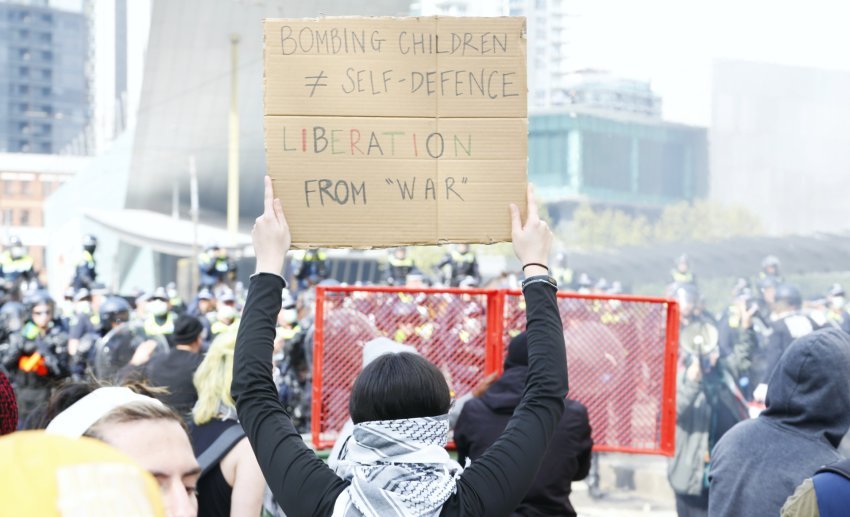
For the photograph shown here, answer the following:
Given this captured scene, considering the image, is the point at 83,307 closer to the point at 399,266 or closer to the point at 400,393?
the point at 399,266

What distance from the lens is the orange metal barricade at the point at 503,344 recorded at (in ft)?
18.6

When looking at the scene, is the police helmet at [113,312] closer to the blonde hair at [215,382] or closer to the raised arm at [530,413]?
the blonde hair at [215,382]

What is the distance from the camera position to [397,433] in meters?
2.16

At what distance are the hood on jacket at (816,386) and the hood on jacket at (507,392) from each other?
1.03m

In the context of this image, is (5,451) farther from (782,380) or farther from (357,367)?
(357,367)

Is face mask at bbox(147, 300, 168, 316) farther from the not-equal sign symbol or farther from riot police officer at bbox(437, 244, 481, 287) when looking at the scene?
the not-equal sign symbol

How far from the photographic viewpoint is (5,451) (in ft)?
3.09

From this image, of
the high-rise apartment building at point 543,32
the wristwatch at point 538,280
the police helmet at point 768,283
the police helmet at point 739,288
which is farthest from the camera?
the high-rise apartment building at point 543,32

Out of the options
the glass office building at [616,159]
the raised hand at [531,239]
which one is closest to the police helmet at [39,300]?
the raised hand at [531,239]

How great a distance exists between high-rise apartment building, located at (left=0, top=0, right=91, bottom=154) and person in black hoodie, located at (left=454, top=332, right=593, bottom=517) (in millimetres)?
117737

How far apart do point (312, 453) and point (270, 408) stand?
0.42 ft

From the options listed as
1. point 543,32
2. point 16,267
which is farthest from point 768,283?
point 543,32

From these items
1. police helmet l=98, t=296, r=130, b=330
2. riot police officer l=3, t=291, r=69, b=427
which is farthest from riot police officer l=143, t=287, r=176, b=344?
riot police officer l=3, t=291, r=69, b=427

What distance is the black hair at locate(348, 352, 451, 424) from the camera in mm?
2211
